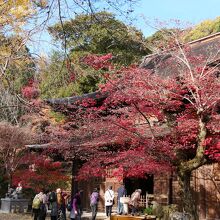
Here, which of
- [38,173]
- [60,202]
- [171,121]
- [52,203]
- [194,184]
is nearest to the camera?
[171,121]

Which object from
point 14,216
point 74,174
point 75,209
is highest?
point 74,174

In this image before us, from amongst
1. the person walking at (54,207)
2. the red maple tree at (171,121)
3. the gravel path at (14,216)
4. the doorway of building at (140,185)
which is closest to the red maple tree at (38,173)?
the gravel path at (14,216)

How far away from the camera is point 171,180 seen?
50.7 feet

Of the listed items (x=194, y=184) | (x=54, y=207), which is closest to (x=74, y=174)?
(x=54, y=207)

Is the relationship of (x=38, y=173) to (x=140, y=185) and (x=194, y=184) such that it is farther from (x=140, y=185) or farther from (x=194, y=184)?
(x=194, y=184)

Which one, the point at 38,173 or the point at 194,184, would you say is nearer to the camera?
the point at 194,184

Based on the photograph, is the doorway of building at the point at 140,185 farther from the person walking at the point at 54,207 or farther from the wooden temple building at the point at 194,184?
the person walking at the point at 54,207

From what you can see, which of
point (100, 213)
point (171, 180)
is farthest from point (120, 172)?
point (100, 213)

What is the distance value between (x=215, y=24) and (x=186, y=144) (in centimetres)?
3070

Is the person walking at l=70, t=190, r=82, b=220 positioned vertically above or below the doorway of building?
below

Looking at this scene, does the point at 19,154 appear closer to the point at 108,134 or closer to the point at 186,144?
the point at 108,134

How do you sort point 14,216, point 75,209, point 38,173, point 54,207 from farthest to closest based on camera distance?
1. point 38,173
2. point 14,216
3. point 75,209
4. point 54,207

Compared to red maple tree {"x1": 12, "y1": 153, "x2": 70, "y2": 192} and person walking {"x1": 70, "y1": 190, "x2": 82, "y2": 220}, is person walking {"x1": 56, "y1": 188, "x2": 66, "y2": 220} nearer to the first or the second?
person walking {"x1": 70, "y1": 190, "x2": 82, "y2": 220}

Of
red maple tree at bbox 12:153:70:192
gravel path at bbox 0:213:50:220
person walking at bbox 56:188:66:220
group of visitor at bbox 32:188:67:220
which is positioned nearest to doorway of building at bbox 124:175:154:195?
red maple tree at bbox 12:153:70:192
